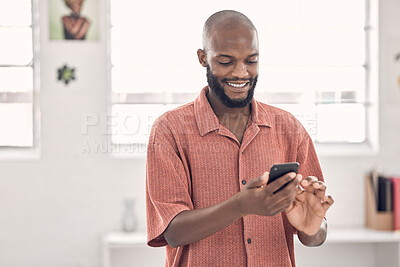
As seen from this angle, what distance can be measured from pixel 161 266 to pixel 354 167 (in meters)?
1.49

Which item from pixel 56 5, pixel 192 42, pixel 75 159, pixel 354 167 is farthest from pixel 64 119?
pixel 354 167

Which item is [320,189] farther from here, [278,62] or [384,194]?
[278,62]

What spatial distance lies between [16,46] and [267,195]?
9.12 ft

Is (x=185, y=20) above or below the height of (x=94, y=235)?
above

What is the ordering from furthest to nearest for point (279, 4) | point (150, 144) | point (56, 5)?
point (279, 4), point (56, 5), point (150, 144)

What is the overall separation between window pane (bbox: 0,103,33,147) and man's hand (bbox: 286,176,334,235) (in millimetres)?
2554

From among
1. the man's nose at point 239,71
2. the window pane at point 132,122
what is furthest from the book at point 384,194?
the man's nose at point 239,71

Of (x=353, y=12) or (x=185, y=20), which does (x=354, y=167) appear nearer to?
(x=353, y=12)

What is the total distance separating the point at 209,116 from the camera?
58.9 inches

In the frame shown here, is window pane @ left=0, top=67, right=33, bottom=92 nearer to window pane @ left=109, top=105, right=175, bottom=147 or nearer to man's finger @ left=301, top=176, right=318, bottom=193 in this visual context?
window pane @ left=109, top=105, right=175, bottom=147

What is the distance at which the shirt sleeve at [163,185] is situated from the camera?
1415mm

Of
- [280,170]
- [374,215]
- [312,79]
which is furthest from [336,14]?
[280,170]

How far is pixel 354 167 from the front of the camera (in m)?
3.57

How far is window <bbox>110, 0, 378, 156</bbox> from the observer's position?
354 centimetres
